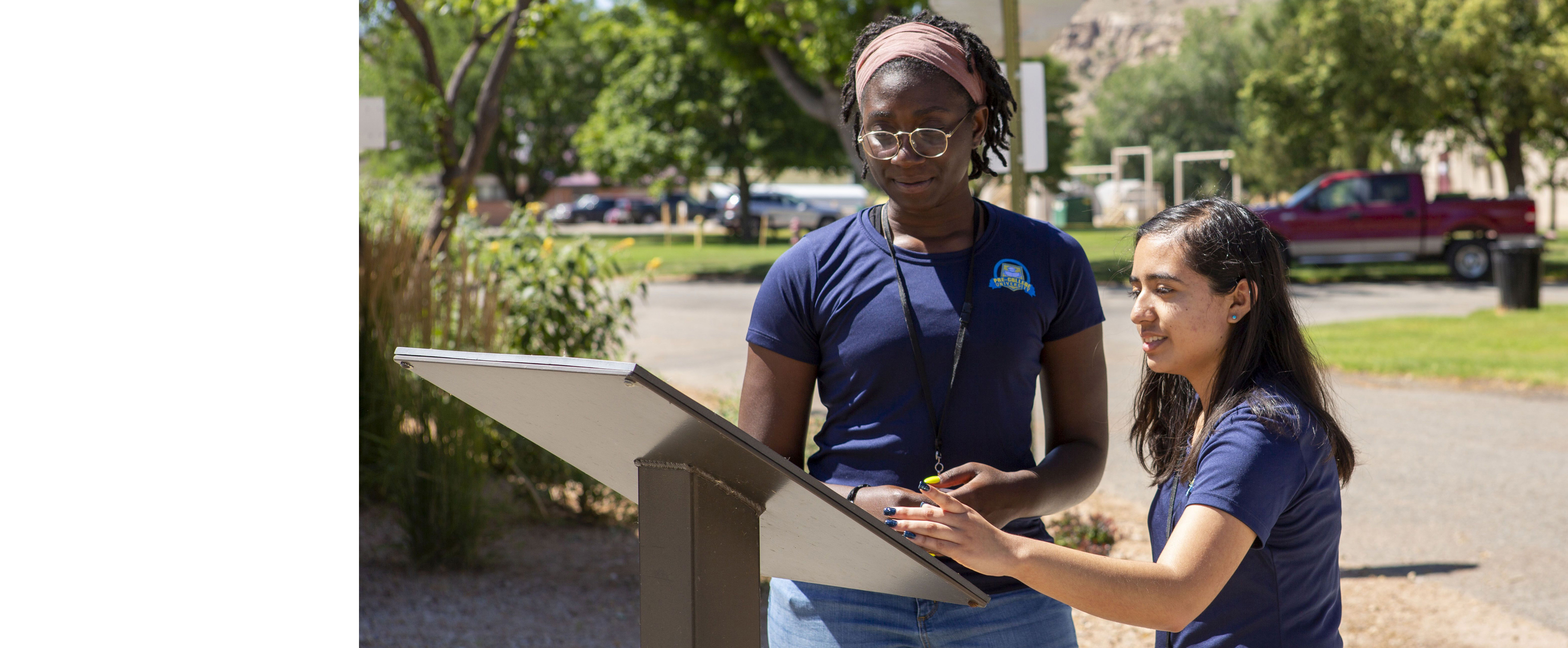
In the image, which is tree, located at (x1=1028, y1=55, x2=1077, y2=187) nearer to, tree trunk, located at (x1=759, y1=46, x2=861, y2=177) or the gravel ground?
tree trunk, located at (x1=759, y1=46, x2=861, y2=177)

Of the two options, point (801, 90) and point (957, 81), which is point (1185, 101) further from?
point (957, 81)

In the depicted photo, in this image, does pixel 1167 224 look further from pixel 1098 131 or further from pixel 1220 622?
pixel 1098 131

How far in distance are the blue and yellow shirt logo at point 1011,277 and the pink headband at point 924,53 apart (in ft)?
0.84

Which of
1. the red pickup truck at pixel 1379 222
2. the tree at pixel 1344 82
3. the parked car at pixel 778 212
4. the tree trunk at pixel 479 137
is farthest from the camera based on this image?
the parked car at pixel 778 212

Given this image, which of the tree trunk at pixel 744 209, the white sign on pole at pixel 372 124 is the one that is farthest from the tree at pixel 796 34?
the tree trunk at pixel 744 209

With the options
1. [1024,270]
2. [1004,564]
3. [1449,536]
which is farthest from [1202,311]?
[1449,536]

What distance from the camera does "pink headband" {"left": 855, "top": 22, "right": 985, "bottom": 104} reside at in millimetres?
1818

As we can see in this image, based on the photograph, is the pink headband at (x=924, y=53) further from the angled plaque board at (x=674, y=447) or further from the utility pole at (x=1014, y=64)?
the utility pole at (x=1014, y=64)

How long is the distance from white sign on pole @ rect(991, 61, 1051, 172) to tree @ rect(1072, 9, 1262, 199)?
6258 cm

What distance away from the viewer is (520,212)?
21.6 ft

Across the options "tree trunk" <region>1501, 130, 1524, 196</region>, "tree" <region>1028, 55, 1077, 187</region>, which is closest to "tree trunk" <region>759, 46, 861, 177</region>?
"tree trunk" <region>1501, 130, 1524, 196</region>

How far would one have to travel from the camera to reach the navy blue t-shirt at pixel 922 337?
5.95 ft

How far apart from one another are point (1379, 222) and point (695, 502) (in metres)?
21.6

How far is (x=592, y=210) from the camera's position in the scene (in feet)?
191
